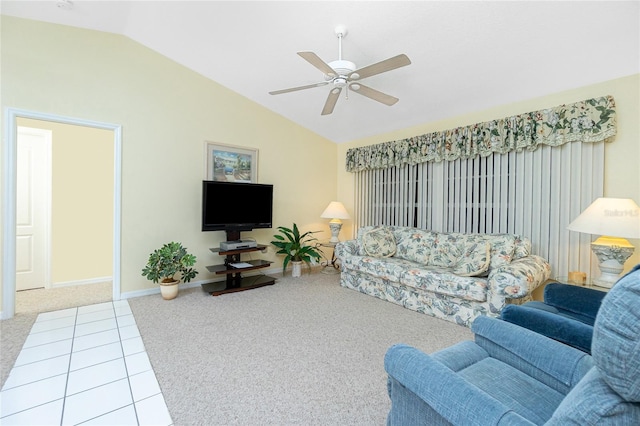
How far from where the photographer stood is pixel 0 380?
185 cm

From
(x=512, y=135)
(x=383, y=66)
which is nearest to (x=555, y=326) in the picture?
(x=383, y=66)

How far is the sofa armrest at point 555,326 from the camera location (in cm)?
140

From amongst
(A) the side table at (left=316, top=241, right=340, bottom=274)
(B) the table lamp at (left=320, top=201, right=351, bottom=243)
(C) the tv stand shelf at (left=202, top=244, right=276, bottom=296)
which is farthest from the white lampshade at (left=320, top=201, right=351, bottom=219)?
(C) the tv stand shelf at (left=202, top=244, right=276, bottom=296)

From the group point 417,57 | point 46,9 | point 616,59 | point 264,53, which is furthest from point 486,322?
point 46,9

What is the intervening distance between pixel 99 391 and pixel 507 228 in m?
4.13

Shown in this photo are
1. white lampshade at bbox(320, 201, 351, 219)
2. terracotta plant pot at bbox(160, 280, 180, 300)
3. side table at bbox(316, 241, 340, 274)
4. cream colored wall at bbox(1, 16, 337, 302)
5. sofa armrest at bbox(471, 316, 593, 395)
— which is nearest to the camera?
sofa armrest at bbox(471, 316, 593, 395)

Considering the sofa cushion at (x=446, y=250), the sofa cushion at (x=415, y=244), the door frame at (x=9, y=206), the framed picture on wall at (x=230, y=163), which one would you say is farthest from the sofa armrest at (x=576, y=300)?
the door frame at (x=9, y=206)

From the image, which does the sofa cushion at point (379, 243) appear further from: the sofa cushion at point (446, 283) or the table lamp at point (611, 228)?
the table lamp at point (611, 228)

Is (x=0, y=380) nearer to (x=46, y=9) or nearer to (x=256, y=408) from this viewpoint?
(x=256, y=408)

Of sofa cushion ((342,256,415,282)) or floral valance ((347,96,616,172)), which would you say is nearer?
floral valance ((347,96,616,172))

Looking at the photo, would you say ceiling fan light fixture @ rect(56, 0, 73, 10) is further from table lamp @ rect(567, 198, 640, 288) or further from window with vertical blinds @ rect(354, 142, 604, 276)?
table lamp @ rect(567, 198, 640, 288)

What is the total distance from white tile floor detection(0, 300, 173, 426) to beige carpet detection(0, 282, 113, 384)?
0.06m

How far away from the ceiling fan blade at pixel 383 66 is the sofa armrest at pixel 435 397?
1.93 meters

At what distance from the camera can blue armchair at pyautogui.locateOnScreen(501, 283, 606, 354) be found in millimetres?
1430
